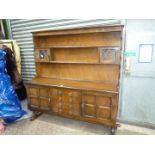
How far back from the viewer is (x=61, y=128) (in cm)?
226

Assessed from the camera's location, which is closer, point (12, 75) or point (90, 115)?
point (90, 115)

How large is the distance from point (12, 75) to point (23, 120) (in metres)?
1.01

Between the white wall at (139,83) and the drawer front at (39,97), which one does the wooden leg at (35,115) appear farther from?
the white wall at (139,83)

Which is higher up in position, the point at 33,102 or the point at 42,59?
the point at 42,59

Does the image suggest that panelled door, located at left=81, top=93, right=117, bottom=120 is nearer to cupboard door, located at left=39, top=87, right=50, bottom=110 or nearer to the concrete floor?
the concrete floor

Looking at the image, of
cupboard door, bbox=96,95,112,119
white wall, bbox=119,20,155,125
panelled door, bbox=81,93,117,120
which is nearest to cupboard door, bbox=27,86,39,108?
panelled door, bbox=81,93,117,120

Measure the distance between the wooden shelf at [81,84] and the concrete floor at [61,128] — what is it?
2.19 ft

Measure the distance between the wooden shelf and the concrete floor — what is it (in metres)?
0.67

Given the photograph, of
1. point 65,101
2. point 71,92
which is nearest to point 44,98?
point 65,101

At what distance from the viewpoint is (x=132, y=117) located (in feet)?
7.52

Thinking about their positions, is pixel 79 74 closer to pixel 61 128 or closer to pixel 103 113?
pixel 103 113
